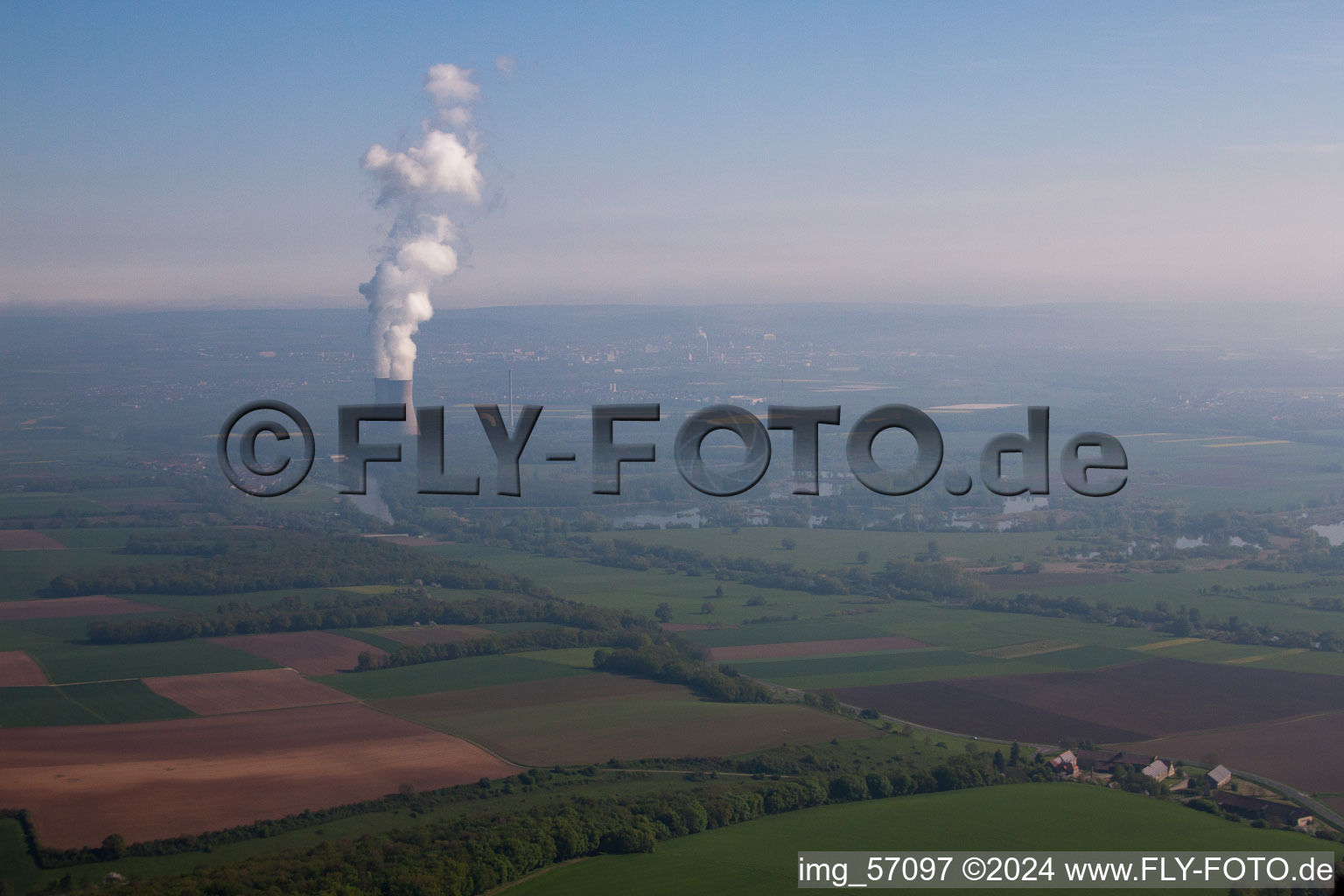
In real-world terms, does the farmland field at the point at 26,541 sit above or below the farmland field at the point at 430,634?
above

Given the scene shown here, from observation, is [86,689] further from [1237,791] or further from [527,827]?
[1237,791]

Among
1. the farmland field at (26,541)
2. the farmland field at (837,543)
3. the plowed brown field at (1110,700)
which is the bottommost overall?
the plowed brown field at (1110,700)

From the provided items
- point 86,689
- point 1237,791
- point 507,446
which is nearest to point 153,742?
point 86,689

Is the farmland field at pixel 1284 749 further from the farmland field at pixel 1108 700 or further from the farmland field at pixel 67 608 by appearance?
the farmland field at pixel 67 608

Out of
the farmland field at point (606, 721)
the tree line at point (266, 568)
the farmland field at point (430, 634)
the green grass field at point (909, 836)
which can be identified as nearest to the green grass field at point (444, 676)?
the farmland field at point (606, 721)

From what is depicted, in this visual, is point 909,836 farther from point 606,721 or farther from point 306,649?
point 306,649

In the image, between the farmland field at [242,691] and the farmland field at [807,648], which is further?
the farmland field at [807,648]

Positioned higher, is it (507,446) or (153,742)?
(507,446)
